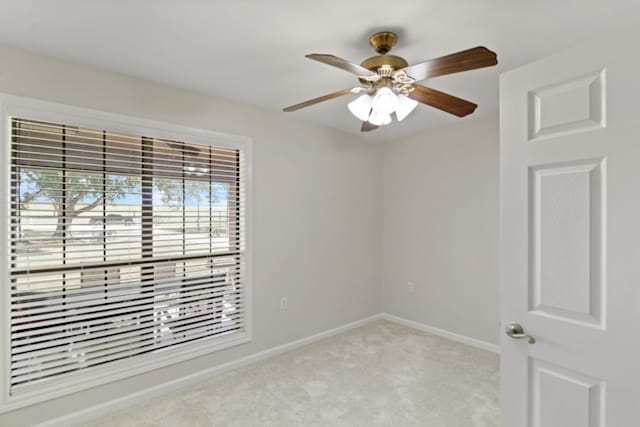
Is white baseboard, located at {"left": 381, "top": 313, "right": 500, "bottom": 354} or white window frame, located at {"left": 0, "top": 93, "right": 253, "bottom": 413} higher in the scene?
white window frame, located at {"left": 0, "top": 93, "right": 253, "bottom": 413}

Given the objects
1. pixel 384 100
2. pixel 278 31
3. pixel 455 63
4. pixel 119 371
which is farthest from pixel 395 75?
pixel 119 371

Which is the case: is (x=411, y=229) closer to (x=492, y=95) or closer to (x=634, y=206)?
(x=492, y=95)

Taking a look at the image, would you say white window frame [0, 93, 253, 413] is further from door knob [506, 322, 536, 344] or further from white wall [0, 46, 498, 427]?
door knob [506, 322, 536, 344]

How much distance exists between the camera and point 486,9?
157 cm

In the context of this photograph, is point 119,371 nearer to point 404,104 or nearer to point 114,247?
point 114,247

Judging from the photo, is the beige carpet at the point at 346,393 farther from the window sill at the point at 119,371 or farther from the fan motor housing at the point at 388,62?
the fan motor housing at the point at 388,62

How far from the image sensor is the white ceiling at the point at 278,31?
155cm

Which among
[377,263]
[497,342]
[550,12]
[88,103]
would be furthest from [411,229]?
[88,103]

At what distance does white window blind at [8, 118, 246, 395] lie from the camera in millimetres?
2012

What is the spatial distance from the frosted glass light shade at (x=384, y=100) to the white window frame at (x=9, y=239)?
1.56 meters

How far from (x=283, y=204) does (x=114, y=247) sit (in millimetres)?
1479

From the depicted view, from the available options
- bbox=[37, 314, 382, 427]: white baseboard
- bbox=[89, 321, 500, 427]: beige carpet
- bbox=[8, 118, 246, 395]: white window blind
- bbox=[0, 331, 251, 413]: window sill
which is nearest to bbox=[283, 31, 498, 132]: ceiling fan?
bbox=[8, 118, 246, 395]: white window blind

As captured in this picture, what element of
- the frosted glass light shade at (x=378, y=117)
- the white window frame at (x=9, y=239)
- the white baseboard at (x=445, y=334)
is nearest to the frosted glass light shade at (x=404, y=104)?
the frosted glass light shade at (x=378, y=117)

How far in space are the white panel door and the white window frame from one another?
214 cm
